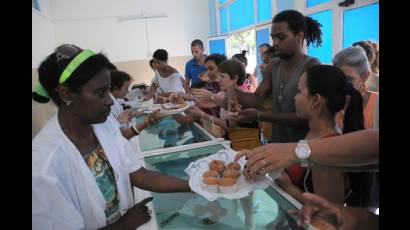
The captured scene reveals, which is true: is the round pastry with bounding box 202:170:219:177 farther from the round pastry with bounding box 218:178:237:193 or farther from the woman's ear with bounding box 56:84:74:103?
the woman's ear with bounding box 56:84:74:103

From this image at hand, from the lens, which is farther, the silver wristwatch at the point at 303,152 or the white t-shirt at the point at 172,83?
the white t-shirt at the point at 172,83

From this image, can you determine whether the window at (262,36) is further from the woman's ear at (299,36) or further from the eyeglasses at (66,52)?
the eyeglasses at (66,52)

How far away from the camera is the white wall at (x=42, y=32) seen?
215 inches

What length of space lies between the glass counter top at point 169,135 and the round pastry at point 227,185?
0.93m

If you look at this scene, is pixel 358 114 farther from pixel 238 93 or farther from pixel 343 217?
pixel 238 93

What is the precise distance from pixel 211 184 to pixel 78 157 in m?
0.53

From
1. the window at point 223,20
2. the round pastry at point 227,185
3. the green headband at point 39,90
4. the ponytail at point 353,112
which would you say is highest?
the window at point 223,20

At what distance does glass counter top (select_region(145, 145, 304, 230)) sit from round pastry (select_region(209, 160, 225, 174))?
0.15 m

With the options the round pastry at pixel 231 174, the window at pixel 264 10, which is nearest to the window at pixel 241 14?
the window at pixel 264 10

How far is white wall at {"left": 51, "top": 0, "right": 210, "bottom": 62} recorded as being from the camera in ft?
25.7

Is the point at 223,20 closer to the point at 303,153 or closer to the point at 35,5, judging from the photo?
the point at 35,5

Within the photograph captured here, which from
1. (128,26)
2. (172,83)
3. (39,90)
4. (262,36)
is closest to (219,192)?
(39,90)

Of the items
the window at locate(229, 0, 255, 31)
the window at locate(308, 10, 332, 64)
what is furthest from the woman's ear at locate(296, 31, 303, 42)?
the window at locate(229, 0, 255, 31)
